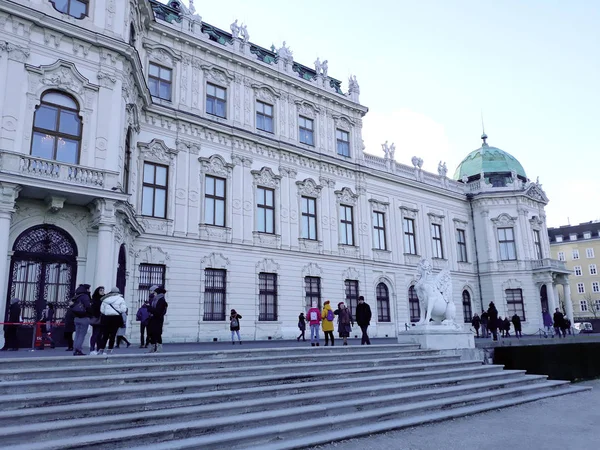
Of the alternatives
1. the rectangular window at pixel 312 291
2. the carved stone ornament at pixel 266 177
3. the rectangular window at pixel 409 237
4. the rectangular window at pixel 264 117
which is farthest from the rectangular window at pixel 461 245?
the rectangular window at pixel 264 117

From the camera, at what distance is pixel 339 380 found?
33.4ft

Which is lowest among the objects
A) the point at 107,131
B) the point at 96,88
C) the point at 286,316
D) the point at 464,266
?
the point at 286,316

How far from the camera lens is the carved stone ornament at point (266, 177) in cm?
2417

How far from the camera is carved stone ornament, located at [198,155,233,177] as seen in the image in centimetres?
2247

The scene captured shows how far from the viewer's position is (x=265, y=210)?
2441cm

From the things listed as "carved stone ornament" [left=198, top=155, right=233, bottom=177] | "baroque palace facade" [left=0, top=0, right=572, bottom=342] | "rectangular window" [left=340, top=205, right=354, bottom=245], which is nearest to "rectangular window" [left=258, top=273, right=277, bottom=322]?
"baroque palace facade" [left=0, top=0, right=572, bottom=342]

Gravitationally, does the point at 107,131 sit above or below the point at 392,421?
above

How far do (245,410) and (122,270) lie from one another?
11.9 meters

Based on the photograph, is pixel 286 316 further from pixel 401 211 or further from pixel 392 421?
pixel 392 421

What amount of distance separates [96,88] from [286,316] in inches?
538

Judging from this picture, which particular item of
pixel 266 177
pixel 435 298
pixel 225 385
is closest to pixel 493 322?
pixel 435 298

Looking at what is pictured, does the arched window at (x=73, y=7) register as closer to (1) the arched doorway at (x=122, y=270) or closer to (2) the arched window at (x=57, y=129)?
(2) the arched window at (x=57, y=129)

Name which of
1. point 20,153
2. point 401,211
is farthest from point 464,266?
point 20,153

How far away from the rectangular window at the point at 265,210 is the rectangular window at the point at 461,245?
60.2 ft
